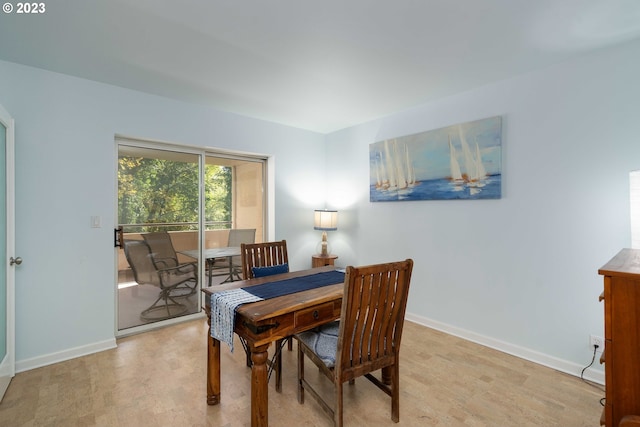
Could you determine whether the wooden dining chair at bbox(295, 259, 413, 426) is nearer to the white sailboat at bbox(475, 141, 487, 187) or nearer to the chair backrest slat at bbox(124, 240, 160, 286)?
the white sailboat at bbox(475, 141, 487, 187)

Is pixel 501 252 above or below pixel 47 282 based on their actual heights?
above

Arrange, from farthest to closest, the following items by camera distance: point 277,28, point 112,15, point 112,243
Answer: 1. point 112,243
2. point 277,28
3. point 112,15

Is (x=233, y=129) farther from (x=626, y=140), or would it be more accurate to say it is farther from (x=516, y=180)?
(x=626, y=140)

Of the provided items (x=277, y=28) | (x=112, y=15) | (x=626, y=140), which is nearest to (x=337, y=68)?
(x=277, y=28)

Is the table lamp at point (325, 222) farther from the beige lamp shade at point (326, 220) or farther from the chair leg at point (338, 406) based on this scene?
the chair leg at point (338, 406)

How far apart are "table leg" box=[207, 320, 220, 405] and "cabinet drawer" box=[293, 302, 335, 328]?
59cm

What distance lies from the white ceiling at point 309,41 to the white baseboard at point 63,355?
2398 mm

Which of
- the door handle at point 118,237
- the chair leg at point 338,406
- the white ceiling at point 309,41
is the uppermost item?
the white ceiling at point 309,41

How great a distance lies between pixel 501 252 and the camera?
2701mm

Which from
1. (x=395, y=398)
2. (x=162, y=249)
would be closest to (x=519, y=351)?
(x=395, y=398)

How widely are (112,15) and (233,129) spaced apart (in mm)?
1819

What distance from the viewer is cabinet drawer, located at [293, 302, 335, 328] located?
5.43ft

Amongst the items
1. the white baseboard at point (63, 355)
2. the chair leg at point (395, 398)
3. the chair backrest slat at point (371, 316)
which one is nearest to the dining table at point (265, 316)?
the chair backrest slat at point (371, 316)

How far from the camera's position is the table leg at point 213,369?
1.84 metres
